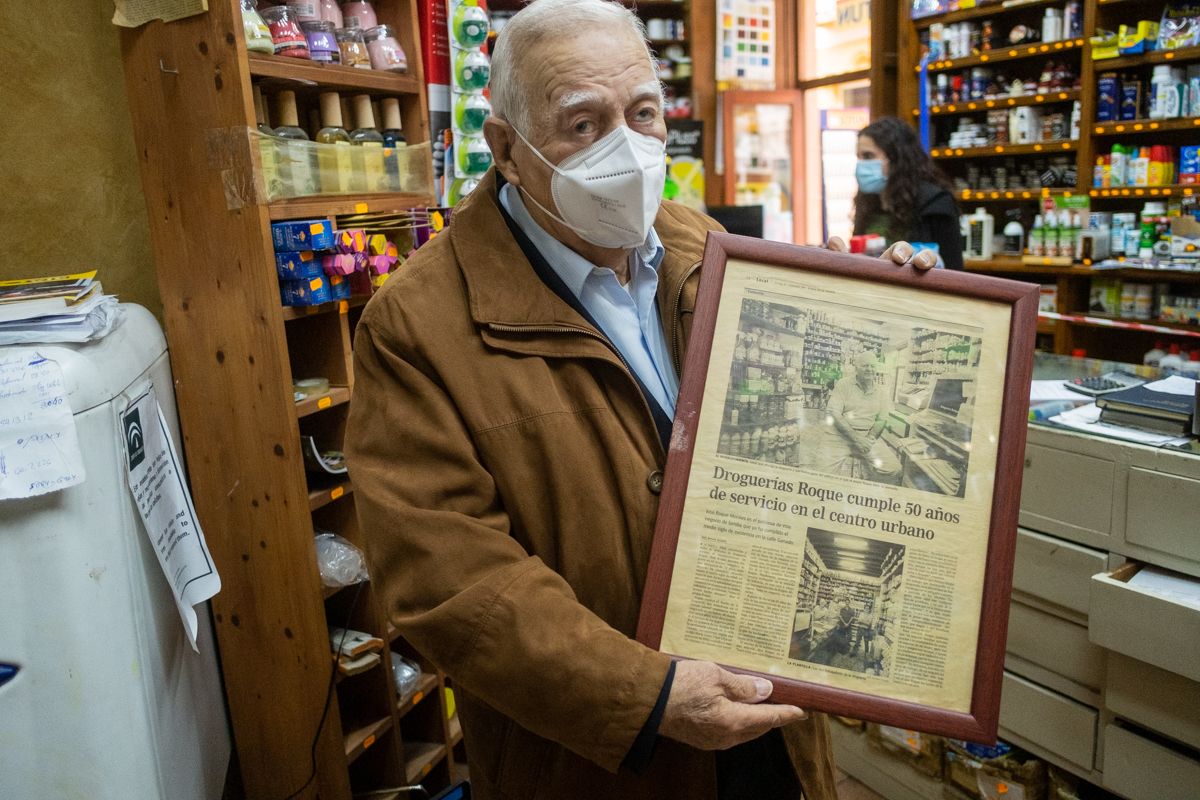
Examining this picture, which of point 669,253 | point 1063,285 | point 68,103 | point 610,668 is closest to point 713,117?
point 1063,285

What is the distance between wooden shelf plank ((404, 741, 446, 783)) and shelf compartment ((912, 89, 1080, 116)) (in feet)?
16.0

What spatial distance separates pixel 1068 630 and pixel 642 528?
1533mm

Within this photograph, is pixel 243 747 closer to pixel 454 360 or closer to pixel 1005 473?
pixel 454 360

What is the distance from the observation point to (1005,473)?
47.8 inches

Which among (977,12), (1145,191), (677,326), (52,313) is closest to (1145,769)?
(677,326)

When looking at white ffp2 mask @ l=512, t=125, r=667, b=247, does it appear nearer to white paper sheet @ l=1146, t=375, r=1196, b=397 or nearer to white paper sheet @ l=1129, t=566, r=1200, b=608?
white paper sheet @ l=1129, t=566, r=1200, b=608

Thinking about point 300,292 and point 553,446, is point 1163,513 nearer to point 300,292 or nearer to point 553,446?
point 553,446

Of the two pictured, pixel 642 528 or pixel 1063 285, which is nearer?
pixel 642 528

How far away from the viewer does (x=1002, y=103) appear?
547 centimetres

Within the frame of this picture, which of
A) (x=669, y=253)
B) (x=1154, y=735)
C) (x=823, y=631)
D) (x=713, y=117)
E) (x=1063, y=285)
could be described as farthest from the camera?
(x=713, y=117)

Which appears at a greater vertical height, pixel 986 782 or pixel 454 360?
pixel 454 360

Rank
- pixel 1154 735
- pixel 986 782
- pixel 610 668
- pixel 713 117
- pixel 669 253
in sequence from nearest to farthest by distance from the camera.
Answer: pixel 610 668 → pixel 669 253 → pixel 1154 735 → pixel 986 782 → pixel 713 117

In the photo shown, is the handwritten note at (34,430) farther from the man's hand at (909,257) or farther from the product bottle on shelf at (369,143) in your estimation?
the man's hand at (909,257)

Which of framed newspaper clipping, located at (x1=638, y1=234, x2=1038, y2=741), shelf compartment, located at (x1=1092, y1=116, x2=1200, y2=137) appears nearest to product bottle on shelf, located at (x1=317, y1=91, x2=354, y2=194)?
framed newspaper clipping, located at (x1=638, y1=234, x2=1038, y2=741)
